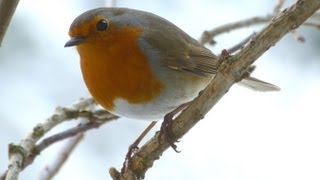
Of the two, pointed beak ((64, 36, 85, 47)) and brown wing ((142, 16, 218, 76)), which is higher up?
brown wing ((142, 16, 218, 76))

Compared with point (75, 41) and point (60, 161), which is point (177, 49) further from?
point (60, 161)

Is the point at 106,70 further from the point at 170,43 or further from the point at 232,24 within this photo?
the point at 232,24

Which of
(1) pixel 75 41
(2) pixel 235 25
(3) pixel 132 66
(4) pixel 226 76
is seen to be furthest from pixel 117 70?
(2) pixel 235 25

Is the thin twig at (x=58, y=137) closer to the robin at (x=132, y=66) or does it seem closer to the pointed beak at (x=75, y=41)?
the robin at (x=132, y=66)

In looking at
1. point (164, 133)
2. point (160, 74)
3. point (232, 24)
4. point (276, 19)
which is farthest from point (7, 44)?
point (276, 19)

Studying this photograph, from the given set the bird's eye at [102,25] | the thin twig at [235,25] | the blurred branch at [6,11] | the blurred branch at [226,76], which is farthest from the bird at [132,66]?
the blurred branch at [6,11]

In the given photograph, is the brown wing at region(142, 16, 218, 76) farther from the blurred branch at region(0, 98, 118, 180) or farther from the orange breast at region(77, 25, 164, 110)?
the blurred branch at region(0, 98, 118, 180)

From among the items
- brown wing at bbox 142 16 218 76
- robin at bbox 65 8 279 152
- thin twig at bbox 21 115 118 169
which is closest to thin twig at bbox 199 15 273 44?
brown wing at bbox 142 16 218 76
